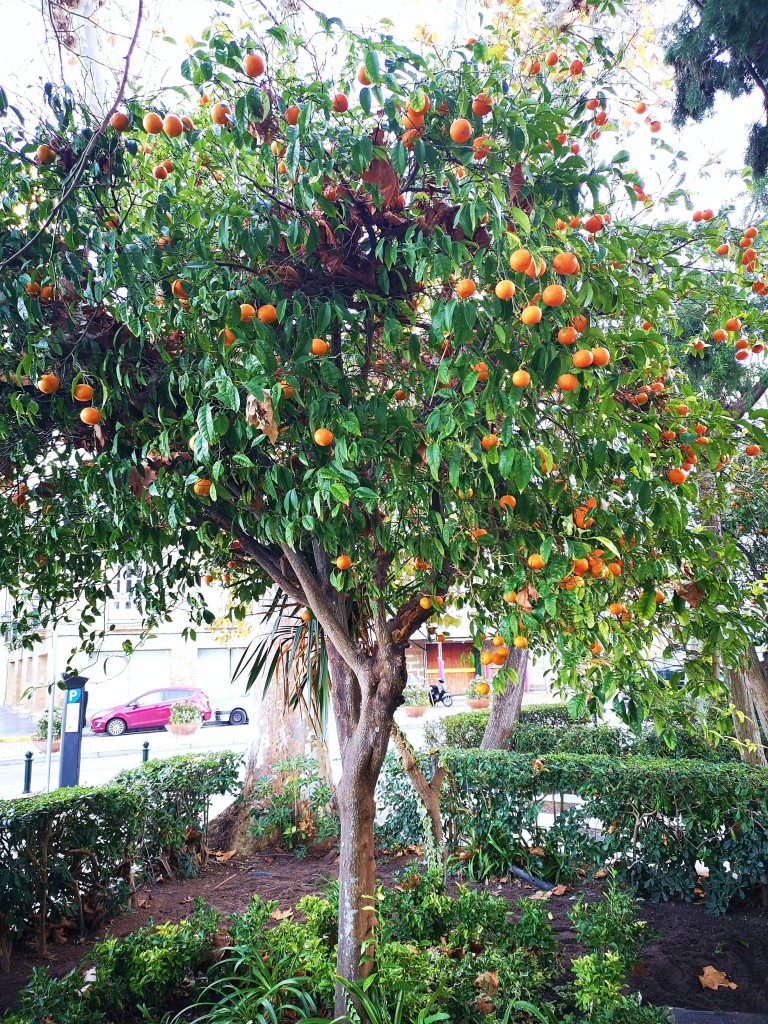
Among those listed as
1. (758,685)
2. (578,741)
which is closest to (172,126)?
(758,685)

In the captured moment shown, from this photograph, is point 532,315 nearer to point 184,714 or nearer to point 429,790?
point 429,790

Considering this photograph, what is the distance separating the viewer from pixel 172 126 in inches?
90.4

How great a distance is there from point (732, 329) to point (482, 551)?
4.76ft

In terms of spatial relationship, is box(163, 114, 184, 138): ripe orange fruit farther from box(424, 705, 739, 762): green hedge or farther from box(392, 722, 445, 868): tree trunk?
box(424, 705, 739, 762): green hedge

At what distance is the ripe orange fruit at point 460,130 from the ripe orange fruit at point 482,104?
6 centimetres

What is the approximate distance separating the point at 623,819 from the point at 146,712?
16670 mm

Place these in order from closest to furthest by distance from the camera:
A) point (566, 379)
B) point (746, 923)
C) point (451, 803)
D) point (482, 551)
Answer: point (566, 379) < point (482, 551) < point (746, 923) < point (451, 803)

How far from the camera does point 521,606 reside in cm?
250

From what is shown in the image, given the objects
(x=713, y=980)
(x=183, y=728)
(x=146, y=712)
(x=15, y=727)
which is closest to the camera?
(x=713, y=980)

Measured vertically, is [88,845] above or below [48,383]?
below

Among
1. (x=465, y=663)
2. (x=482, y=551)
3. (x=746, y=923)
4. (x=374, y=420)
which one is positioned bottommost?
(x=746, y=923)

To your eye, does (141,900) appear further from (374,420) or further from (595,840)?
(374,420)

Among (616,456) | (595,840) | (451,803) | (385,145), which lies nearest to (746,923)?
(595,840)

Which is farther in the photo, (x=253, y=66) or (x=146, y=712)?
(x=146, y=712)
